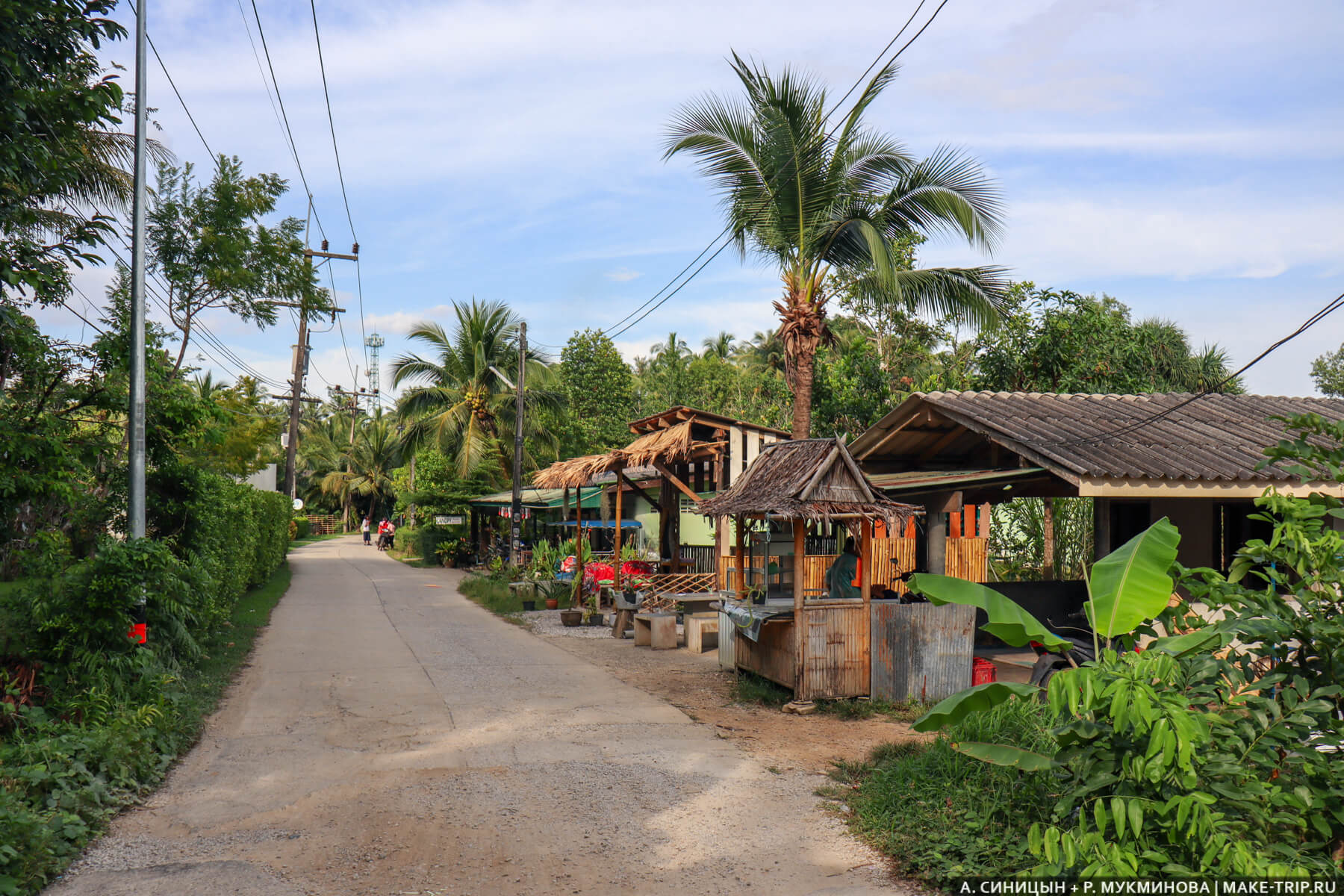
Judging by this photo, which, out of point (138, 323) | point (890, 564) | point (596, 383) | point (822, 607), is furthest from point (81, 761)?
point (596, 383)

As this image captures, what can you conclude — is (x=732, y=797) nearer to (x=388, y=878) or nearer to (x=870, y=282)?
(x=388, y=878)

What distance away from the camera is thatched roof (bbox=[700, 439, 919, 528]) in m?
9.59

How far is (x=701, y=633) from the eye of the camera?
1459 centimetres

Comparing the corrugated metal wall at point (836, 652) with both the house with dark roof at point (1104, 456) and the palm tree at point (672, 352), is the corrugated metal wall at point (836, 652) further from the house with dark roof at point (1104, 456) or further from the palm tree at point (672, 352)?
the palm tree at point (672, 352)

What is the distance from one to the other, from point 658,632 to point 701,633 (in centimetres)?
74

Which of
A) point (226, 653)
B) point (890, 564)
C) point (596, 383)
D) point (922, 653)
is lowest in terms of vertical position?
point (226, 653)

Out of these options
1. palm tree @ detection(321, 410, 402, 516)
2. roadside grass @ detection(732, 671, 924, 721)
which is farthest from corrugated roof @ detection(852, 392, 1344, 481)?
palm tree @ detection(321, 410, 402, 516)

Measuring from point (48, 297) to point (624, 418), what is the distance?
1104 inches

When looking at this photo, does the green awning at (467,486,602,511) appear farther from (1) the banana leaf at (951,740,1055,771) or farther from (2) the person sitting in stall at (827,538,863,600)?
(1) the banana leaf at (951,740,1055,771)

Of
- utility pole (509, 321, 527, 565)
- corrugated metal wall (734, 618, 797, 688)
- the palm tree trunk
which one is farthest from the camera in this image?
utility pole (509, 321, 527, 565)

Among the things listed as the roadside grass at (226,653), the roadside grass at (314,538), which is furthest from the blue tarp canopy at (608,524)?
Result: the roadside grass at (314,538)

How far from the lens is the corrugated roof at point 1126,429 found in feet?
31.6

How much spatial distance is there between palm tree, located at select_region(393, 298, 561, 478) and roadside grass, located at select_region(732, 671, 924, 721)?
22343 millimetres

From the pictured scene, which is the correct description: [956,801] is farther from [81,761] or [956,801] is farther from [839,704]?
[81,761]
